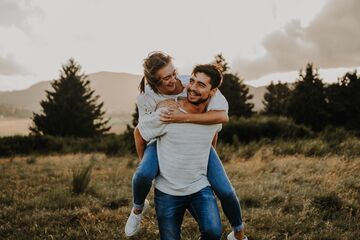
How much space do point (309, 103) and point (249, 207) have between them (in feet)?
95.3

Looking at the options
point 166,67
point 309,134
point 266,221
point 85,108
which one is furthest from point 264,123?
point 85,108

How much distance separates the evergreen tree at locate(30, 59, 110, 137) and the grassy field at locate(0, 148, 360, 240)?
30.0 m

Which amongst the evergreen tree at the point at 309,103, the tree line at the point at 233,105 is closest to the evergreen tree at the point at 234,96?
the tree line at the point at 233,105

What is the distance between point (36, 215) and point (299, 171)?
5.31 m

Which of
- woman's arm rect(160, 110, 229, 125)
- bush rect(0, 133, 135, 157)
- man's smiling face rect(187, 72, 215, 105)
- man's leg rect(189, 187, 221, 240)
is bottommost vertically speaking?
bush rect(0, 133, 135, 157)

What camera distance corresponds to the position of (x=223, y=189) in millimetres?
2916

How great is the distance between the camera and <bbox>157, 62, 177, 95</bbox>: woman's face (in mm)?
2982

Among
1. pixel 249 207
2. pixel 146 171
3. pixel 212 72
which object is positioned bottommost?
pixel 249 207

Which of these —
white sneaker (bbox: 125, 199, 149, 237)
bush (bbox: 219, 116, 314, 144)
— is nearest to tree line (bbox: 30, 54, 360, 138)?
bush (bbox: 219, 116, 314, 144)

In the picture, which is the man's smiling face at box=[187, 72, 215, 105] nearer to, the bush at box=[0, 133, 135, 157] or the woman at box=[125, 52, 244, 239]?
the woman at box=[125, 52, 244, 239]

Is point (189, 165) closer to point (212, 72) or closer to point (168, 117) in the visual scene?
point (168, 117)

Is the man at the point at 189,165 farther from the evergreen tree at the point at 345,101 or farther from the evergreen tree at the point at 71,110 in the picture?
the evergreen tree at the point at 71,110

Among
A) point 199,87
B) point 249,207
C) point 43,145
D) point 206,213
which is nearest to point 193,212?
point 206,213

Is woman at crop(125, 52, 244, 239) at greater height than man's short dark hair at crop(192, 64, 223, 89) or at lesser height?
lesser
